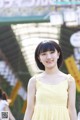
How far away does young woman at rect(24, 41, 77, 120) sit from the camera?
3.27m

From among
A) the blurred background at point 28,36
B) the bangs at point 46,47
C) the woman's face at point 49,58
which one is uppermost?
the bangs at point 46,47

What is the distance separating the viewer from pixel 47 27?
38.1 feet

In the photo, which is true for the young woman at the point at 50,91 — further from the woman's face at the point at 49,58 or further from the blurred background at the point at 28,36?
the blurred background at the point at 28,36

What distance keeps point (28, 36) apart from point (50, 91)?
860 centimetres

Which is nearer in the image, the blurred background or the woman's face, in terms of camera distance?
the woman's face

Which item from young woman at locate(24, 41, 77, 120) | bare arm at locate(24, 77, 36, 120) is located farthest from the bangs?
bare arm at locate(24, 77, 36, 120)

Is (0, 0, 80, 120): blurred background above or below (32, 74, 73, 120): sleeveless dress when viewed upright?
below

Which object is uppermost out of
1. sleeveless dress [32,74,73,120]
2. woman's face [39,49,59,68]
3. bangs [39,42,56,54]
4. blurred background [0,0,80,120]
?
bangs [39,42,56,54]

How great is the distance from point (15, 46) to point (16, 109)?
1.55m

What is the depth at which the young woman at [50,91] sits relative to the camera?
327 centimetres

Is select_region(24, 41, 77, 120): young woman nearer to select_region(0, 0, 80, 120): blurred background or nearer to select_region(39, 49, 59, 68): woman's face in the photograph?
select_region(39, 49, 59, 68): woman's face

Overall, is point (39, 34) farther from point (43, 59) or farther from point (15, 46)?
point (43, 59)

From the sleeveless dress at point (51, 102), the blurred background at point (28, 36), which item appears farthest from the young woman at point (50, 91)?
the blurred background at point (28, 36)

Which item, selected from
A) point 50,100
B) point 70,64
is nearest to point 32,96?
point 50,100
